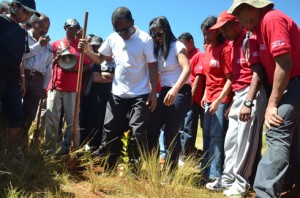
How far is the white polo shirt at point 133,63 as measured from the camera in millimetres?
4164

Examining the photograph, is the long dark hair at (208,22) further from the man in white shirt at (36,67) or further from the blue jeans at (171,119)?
the man in white shirt at (36,67)

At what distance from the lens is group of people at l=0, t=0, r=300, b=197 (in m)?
2.90

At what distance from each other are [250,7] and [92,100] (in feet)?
10.5

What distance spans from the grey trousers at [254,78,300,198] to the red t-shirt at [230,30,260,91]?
627mm

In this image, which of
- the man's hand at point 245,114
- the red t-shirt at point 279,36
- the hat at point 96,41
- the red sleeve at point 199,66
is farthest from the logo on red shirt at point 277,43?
the hat at point 96,41

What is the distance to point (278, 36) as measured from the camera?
276cm

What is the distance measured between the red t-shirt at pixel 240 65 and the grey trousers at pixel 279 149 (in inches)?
24.7

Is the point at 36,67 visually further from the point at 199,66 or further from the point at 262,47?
the point at 262,47

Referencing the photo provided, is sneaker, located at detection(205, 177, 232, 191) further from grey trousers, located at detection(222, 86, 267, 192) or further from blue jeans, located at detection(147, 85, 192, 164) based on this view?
blue jeans, located at detection(147, 85, 192, 164)

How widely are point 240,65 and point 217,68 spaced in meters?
0.52

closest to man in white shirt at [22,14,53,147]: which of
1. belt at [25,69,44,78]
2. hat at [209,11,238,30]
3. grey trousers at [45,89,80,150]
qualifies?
belt at [25,69,44,78]

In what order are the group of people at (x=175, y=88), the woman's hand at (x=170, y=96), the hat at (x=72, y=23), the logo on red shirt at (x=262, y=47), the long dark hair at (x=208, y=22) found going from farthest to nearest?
1. the hat at (x=72, y=23)
2. the long dark hair at (x=208, y=22)
3. the woman's hand at (x=170, y=96)
4. the logo on red shirt at (x=262, y=47)
5. the group of people at (x=175, y=88)

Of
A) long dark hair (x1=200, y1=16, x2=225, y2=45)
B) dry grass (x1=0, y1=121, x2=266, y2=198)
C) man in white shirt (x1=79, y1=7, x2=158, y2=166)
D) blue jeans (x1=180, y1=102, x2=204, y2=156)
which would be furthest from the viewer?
blue jeans (x1=180, y1=102, x2=204, y2=156)

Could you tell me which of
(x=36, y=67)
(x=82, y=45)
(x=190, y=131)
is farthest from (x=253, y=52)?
(x=36, y=67)
